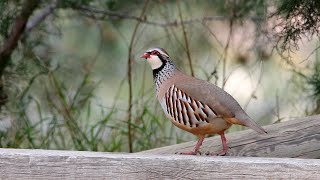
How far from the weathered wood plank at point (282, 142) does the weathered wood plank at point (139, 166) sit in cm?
66

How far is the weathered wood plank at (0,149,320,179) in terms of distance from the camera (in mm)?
2592

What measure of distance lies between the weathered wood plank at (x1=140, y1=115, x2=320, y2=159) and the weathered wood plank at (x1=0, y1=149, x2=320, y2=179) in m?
0.66

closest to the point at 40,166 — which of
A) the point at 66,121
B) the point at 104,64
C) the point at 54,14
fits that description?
the point at 66,121

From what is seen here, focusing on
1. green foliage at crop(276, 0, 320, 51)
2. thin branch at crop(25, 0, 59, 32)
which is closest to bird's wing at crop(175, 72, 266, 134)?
green foliage at crop(276, 0, 320, 51)

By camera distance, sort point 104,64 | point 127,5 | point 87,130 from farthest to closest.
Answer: point 104,64 → point 127,5 → point 87,130

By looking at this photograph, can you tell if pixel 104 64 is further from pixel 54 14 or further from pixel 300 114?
pixel 300 114

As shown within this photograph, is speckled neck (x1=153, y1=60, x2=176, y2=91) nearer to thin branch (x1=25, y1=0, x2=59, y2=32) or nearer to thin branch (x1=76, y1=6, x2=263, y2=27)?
thin branch (x1=76, y1=6, x2=263, y2=27)

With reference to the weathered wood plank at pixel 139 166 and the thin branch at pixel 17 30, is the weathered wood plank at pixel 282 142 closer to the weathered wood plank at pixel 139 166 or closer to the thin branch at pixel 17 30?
the weathered wood plank at pixel 139 166

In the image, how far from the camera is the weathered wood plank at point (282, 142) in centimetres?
332

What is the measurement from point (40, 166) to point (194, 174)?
19.9 inches

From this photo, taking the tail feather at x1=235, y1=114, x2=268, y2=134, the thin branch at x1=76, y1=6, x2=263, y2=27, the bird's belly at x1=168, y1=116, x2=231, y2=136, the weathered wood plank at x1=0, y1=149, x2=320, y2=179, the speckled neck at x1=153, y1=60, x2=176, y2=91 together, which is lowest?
the weathered wood plank at x1=0, y1=149, x2=320, y2=179

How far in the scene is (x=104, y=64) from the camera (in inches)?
307

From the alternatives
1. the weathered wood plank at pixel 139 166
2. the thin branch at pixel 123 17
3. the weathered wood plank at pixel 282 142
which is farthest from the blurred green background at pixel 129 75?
the weathered wood plank at pixel 139 166

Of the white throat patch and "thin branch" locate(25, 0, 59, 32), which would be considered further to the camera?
"thin branch" locate(25, 0, 59, 32)
